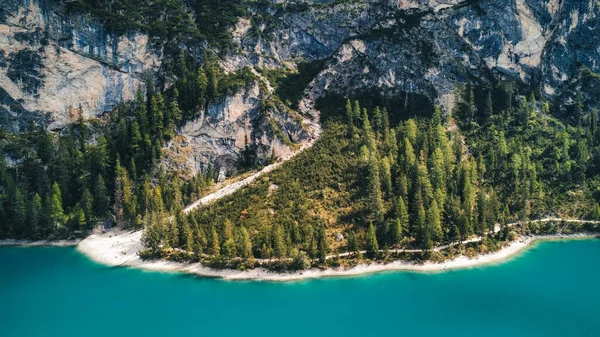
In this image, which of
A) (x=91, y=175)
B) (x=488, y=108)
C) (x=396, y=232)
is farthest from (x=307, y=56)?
(x=396, y=232)

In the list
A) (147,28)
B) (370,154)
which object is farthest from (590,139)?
(147,28)

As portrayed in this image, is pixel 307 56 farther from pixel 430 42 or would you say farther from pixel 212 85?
pixel 212 85

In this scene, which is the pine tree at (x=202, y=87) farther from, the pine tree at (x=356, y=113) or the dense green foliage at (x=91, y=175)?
the pine tree at (x=356, y=113)

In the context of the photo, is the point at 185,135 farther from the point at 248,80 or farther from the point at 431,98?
the point at 431,98

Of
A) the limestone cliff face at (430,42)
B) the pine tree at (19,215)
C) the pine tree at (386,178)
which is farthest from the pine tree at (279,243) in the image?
the limestone cliff face at (430,42)

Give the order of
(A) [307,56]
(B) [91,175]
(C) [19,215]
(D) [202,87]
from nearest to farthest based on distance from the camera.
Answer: (C) [19,215]
(B) [91,175]
(D) [202,87]
(A) [307,56]
